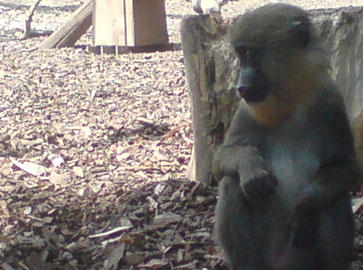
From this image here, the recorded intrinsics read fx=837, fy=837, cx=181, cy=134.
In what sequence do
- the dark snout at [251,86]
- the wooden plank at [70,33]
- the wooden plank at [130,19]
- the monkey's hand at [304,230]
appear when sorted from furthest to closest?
the wooden plank at [70,33] < the wooden plank at [130,19] < the monkey's hand at [304,230] < the dark snout at [251,86]

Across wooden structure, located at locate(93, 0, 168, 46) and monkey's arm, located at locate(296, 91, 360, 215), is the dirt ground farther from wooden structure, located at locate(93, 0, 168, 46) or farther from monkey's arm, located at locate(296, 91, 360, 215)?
monkey's arm, located at locate(296, 91, 360, 215)

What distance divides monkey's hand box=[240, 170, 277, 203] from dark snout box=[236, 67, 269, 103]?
327 mm

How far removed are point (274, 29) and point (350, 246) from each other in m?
1.00

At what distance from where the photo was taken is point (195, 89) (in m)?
5.04

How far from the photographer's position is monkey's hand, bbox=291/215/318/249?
3.66 m

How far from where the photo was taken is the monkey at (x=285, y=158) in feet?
11.9

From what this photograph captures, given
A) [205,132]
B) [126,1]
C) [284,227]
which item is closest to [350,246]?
[284,227]

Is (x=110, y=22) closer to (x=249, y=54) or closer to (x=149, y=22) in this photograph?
(x=149, y=22)

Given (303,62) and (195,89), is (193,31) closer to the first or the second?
(195,89)

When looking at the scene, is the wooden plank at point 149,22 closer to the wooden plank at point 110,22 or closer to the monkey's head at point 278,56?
the wooden plank at point 110,22

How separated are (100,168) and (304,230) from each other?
2.30 meters

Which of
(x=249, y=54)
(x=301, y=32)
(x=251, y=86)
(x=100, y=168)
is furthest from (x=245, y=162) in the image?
(x=100, y=168)

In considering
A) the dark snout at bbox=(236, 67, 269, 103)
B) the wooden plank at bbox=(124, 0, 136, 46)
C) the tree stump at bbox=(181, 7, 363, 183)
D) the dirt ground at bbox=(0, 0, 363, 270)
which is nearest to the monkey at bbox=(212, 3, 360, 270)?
the dark snout at bbox=(236, 67, 269, 103)

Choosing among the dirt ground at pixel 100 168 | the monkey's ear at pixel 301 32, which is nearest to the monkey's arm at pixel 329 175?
the monkey's ear at pixel 301 32
